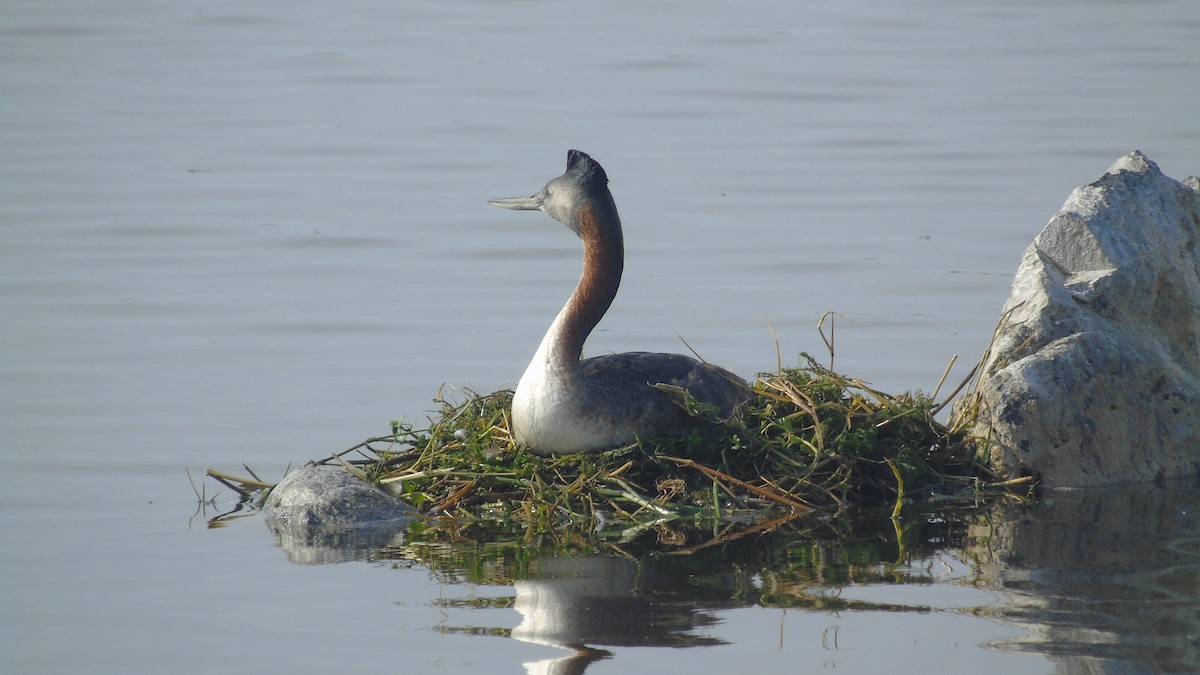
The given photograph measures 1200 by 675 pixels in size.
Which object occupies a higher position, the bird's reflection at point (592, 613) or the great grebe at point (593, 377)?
the great grebe at point (593, 377)

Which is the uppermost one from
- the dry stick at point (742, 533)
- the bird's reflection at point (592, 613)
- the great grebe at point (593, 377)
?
the great grebe at point (593, 377)

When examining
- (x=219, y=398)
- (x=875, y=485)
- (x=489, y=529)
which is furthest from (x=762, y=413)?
(x=219, y=398)

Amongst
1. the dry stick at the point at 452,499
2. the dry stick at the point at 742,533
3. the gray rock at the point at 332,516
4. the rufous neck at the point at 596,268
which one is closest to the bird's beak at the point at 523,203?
the rufous neck at the point at 596,268

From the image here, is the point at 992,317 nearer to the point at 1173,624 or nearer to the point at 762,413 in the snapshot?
the point at 762,413

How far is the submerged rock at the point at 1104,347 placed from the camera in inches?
305

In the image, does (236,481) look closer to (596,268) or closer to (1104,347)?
(596,268)

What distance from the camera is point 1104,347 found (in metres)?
7.87

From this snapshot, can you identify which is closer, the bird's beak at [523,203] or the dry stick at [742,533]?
the dry stick at [742,533]

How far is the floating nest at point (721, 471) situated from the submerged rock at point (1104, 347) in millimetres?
290

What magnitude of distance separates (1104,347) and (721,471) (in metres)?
2.07

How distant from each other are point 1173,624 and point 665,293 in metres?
7.64

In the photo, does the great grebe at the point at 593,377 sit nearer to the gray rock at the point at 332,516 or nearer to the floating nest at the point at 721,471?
the floating nest at the point at 721,471

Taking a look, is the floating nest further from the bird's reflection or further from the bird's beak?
the bird's beak

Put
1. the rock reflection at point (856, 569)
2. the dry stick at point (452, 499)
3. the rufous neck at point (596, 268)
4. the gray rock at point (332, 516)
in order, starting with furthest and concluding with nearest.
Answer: the rufous neck at point (596, 268) → the dry stick at point (452, 499) → the gray rock at point (332, 516) → the rock reflection at point (856, 569)
